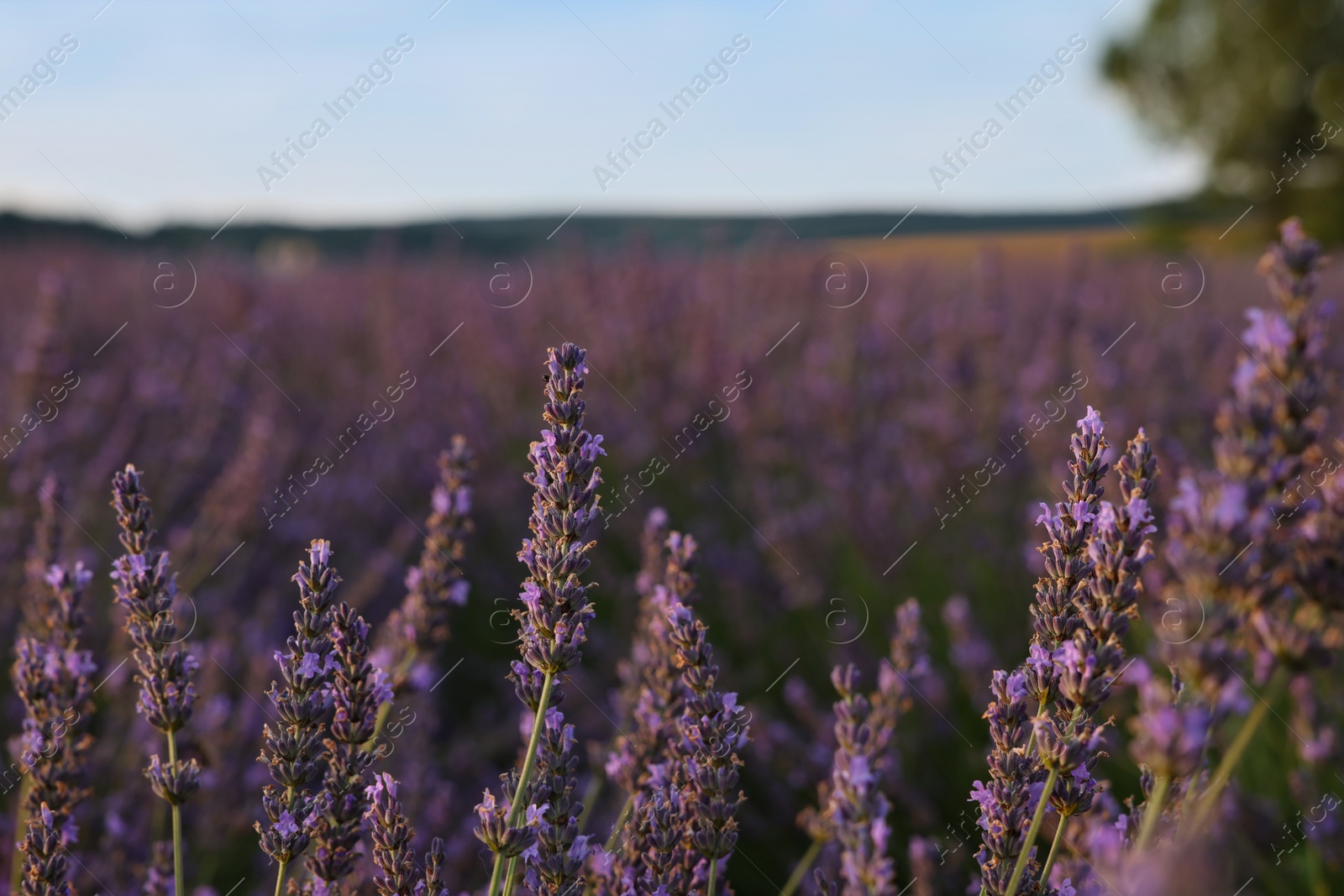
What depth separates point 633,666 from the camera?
1.65m

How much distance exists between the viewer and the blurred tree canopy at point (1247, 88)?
87.2 ft

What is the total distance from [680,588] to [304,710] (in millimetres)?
503

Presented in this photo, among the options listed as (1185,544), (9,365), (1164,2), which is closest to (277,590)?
(9,365)

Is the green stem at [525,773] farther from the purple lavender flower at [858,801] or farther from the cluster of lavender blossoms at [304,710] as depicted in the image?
the purple lavender flower at [858,801]

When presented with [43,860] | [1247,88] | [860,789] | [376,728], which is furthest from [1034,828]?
[1247,88]

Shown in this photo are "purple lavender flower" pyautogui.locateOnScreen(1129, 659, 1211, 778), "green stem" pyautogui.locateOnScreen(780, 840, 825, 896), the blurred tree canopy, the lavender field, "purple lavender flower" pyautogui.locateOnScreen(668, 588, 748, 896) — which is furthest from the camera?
the blurred tree canopy

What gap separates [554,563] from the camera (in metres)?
1.10

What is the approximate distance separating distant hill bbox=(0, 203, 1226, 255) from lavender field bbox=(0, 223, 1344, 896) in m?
0.48

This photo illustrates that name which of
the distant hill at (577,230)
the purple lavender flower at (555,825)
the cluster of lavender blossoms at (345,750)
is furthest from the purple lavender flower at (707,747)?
the distant hill at (577,230)

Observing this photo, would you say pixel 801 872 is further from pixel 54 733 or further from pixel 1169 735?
pixel 54 733

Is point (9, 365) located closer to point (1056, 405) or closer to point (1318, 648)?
point (1056, 405)

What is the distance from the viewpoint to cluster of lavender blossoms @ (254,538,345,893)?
1112 millimetres

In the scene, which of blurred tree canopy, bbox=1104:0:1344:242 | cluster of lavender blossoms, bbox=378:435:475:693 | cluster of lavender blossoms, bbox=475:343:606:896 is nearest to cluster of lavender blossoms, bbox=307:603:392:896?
cluster of lavender blossoms, bbox=475:343:606:896

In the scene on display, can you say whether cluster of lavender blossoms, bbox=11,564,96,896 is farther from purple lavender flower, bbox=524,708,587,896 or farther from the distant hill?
the distant hill
